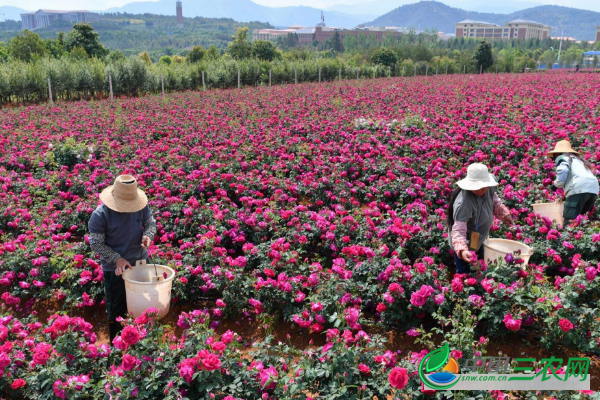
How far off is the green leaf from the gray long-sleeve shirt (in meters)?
2.29

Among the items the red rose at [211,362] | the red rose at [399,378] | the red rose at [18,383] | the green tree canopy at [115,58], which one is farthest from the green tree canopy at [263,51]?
the red rose at [399,378]

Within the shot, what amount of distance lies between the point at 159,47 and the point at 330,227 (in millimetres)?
193055

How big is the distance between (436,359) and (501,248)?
1.89m

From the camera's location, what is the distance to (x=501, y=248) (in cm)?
412

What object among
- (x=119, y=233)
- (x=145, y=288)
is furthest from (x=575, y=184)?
(x=119, y=233)

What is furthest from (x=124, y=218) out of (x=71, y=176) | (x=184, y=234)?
(x=71, y=176)

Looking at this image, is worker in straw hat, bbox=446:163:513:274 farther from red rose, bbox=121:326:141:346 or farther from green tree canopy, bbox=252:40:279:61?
green tree canopy, bbox=252:40:279:61

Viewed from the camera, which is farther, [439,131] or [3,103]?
[3,103]

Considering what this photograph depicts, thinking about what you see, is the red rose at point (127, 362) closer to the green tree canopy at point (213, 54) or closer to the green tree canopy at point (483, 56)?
the green tree canopy at point (213, 54)

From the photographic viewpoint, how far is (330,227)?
472cm

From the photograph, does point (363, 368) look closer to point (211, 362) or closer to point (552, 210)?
point (211, 362)

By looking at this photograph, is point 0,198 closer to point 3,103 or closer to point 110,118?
point 110,118

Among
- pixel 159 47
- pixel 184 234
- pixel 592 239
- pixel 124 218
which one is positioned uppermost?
pixel 159 47

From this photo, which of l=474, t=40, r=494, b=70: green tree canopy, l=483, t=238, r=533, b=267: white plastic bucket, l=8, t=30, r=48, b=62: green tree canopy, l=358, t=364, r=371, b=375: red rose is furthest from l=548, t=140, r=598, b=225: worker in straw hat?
l=474, t=40, r=494, b=70: green tree canopy
